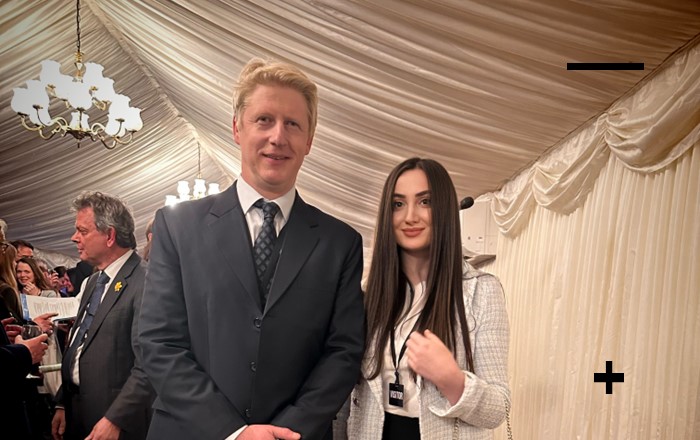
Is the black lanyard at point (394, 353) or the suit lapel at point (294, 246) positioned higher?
the suit lapel at point (294, 246)

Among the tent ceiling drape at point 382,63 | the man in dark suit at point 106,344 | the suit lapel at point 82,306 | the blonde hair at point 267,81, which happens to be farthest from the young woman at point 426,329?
the suit lapel at point 82,306

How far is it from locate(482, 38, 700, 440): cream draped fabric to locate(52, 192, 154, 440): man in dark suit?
1946 mm

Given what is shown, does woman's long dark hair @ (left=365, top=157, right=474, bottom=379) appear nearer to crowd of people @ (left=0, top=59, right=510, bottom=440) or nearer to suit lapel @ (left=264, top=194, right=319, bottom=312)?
crowd of people @ (left=0, top=59, right=510, bottom=440)

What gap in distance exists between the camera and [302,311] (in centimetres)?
132

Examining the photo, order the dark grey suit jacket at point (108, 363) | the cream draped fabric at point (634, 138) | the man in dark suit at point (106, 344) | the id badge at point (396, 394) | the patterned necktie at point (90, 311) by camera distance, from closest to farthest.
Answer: the id badge at point (396, 394)
the cream draped fabric at point (634, 138)
the man in dark suit at point (106, 344)
the dark grey suit jacket at point (108, 363)
the patterned necktie at point (90, 311)

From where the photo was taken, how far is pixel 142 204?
986 centimetres

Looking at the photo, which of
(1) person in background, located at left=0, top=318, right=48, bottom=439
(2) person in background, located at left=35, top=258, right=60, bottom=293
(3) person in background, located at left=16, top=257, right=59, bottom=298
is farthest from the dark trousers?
(2) person in background, located at left=35, top=258, right=60, bottom=293

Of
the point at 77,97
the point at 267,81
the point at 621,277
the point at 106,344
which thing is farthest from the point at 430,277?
the point at 77,97

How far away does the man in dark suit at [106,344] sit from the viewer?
2.19 m

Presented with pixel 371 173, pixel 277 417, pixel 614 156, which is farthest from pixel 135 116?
pixel 277 417

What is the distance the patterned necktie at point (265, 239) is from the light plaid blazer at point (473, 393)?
0.40 m

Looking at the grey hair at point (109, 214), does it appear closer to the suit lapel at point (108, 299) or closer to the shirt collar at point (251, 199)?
the suit lapel at point (108, 299)

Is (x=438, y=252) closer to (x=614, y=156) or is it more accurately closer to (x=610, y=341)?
(x=610, y=341)

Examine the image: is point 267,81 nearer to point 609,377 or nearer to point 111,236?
point 111,236
